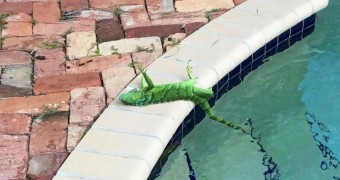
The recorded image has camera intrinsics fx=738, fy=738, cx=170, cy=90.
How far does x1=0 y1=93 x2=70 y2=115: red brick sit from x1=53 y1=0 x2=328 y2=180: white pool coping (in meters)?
0.27

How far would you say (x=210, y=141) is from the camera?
11.5 ft

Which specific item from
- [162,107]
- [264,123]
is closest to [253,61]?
[264,123]

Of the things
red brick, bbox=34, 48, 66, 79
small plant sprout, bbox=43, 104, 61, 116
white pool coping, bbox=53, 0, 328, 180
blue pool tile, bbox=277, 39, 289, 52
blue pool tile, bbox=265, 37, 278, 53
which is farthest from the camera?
blue pool tile, bbox=277, 39, 289, 52

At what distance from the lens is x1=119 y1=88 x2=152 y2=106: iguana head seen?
10.8 ft

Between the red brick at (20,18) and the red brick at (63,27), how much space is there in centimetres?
10

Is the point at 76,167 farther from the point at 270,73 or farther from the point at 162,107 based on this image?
the point at 270,73

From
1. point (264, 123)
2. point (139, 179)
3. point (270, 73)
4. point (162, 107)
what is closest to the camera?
point (139, 179)

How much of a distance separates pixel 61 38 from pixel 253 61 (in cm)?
103

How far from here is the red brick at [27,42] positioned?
388cm

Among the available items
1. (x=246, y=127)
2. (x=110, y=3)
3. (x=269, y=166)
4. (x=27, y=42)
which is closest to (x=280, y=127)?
(x=246, y=127)

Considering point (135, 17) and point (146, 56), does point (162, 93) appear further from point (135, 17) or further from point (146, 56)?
point (135, 17)

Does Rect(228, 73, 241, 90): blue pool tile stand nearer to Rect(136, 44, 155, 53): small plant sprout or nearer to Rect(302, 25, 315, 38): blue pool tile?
Rect(136, 44, 155, 53): small plant sprout

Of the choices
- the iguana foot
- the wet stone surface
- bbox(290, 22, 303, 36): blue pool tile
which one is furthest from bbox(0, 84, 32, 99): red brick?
bbox(290, 22, 303, 36): blue pool tile

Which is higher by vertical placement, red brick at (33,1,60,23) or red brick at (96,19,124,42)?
red brick at (33,1,60,23)
